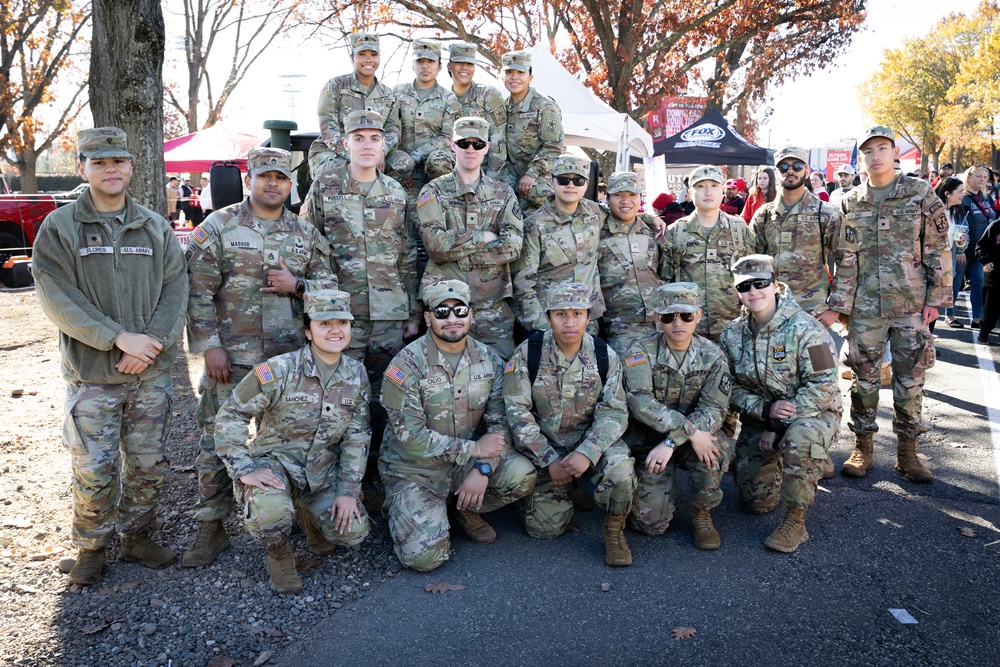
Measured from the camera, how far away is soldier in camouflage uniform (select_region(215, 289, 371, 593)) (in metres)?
4.18

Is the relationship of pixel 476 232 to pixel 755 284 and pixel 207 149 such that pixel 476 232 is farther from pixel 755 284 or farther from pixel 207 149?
pixel 207 149

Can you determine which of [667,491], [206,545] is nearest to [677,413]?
[667,491]

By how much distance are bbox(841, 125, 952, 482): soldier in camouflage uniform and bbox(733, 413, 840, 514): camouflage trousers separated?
0.97 meters

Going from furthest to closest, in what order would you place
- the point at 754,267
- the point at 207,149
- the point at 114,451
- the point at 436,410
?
the point at 207,149, the point at 754,267, the point at 436,410, the point at 114,451

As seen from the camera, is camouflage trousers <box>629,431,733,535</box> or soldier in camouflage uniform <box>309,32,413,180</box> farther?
soldier in camouflage uniform <box>309,32,413,180</box>

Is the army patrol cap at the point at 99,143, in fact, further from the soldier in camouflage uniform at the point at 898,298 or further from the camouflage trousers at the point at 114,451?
the soldier in camouflage uniform at the point at 898,298

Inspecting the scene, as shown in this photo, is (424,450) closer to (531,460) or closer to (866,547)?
(531,460)

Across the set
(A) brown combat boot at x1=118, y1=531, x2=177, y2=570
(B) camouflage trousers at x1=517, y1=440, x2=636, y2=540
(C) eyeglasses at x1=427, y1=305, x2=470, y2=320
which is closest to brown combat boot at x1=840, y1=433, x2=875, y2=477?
(B) camouflage trousers at x1=517, y1=440, x2=636, y2=540

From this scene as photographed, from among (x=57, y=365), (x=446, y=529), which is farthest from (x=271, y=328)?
(x=57, y=365)

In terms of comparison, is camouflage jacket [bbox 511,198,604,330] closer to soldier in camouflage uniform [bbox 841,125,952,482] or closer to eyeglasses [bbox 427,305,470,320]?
eyeglasses [bbox 427,305,470,320]

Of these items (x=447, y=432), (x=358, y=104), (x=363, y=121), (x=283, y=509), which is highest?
(x=358, y=104)

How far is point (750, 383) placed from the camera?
5.05m

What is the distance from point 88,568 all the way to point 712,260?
437 cm

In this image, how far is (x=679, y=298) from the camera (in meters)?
4.82
